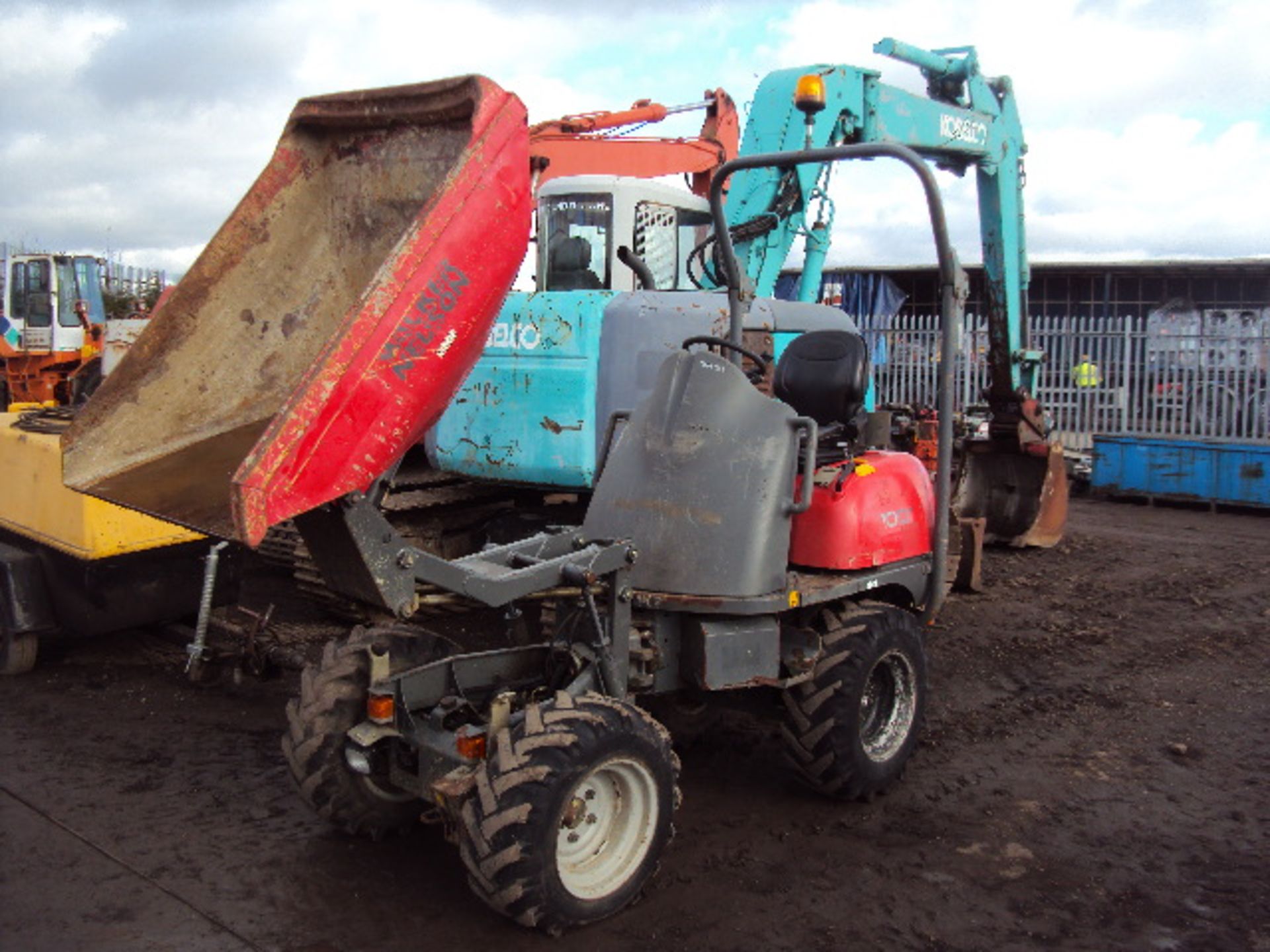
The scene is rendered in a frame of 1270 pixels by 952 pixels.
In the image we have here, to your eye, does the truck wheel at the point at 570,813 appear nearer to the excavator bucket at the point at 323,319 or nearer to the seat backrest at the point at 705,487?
the seat backrest at the point at 705,487

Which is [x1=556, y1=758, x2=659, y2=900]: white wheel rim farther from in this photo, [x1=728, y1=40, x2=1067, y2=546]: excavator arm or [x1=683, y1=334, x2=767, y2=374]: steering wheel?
[x1=728, y1=40, x2=1067, y2=546]: excavator arm

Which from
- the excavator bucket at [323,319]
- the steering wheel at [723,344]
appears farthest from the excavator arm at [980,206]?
the excavator bucket at [323,319]

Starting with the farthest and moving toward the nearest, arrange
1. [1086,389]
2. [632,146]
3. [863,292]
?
[863,292]
[1086,389]
[632,146]

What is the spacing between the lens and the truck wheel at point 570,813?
3211mm

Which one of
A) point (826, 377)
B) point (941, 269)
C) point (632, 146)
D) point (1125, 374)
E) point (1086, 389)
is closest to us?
point (941, 269)

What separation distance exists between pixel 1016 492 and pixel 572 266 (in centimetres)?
501

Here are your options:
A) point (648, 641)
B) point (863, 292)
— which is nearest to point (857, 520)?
point (648, 641)

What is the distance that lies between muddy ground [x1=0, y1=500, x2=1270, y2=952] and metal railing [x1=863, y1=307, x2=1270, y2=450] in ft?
29.9

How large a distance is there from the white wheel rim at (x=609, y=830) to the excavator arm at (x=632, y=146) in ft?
22.4

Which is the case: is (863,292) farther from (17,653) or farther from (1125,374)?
(17,653)

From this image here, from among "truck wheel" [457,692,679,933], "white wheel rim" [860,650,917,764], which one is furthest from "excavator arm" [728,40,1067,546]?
"truck wheel" [457,692,679,933]

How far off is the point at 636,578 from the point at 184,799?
2.05m

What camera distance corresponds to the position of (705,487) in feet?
13.4

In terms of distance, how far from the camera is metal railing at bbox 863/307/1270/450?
14547mm
